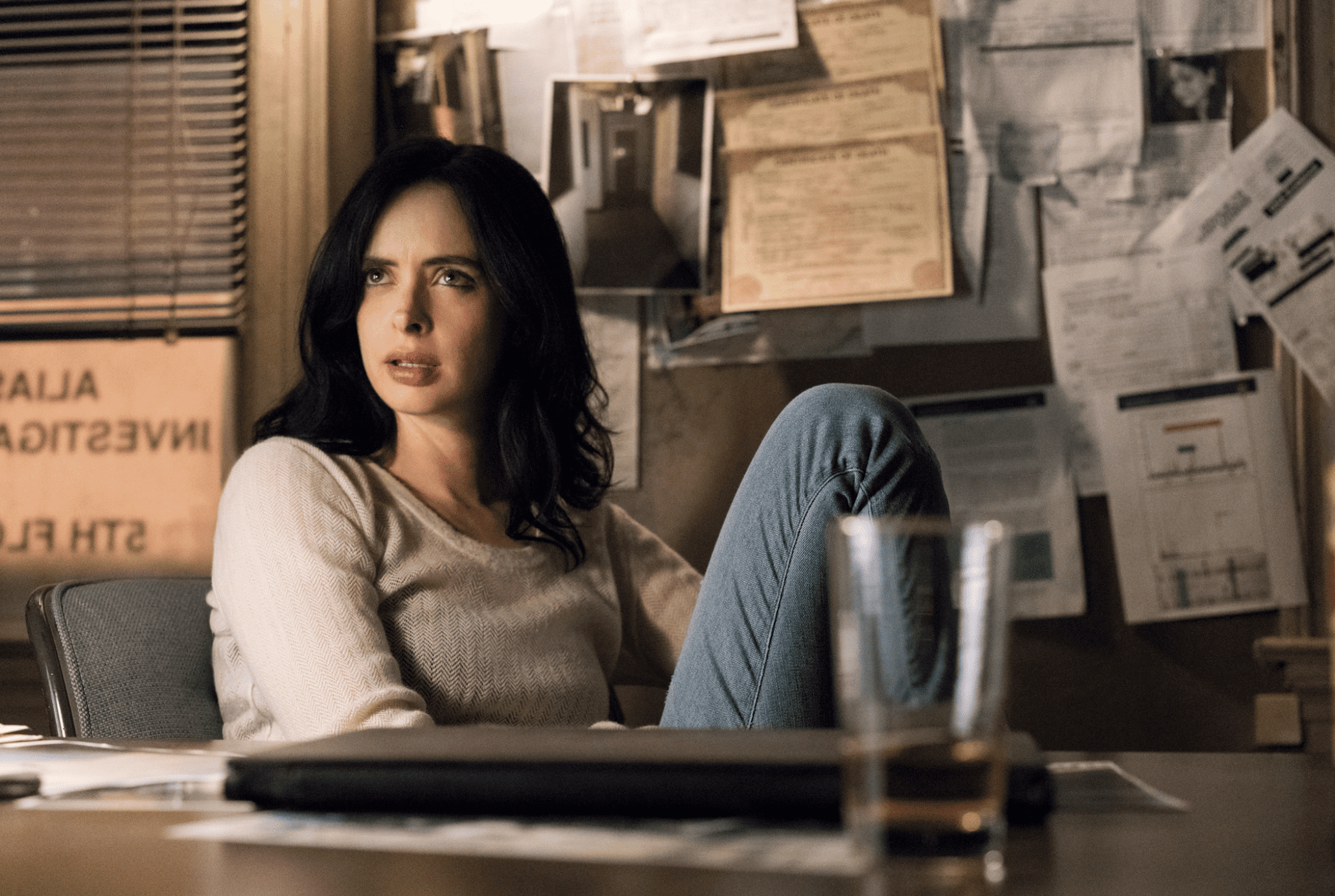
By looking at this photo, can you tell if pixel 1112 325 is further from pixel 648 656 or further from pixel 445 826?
pixel 445 826

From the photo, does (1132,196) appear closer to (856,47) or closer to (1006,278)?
(1006,278)

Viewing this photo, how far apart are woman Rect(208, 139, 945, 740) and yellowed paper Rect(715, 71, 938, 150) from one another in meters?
0.45

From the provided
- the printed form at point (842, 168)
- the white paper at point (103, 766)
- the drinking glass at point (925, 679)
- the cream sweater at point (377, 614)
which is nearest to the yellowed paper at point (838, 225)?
the printed form at point (842, 168)

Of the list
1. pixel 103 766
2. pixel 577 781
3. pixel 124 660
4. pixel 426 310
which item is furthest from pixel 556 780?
pixel 426 310

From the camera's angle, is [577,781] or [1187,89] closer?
[577,781]

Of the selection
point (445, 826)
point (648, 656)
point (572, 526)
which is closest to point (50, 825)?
point (445, 826)

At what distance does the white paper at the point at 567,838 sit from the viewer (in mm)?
450

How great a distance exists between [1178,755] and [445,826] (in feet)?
1.68

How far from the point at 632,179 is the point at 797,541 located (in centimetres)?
102

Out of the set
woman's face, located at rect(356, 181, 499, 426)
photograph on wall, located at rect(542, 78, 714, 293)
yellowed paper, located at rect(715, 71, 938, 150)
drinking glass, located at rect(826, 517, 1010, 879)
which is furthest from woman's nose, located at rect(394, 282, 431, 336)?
drinking glass, located at rect(826, 517, 1010, 879)

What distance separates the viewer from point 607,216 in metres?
1.90

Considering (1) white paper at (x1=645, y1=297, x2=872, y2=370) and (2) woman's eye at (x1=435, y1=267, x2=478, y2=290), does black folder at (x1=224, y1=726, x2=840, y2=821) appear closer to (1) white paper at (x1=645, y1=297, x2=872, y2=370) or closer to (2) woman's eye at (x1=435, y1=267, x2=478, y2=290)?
(2) woman's eye at (x1=435, y1=267, x2=478, y2=290)

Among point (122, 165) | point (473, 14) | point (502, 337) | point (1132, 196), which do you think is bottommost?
point (502, 337)

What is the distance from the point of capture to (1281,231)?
67.8 inches
